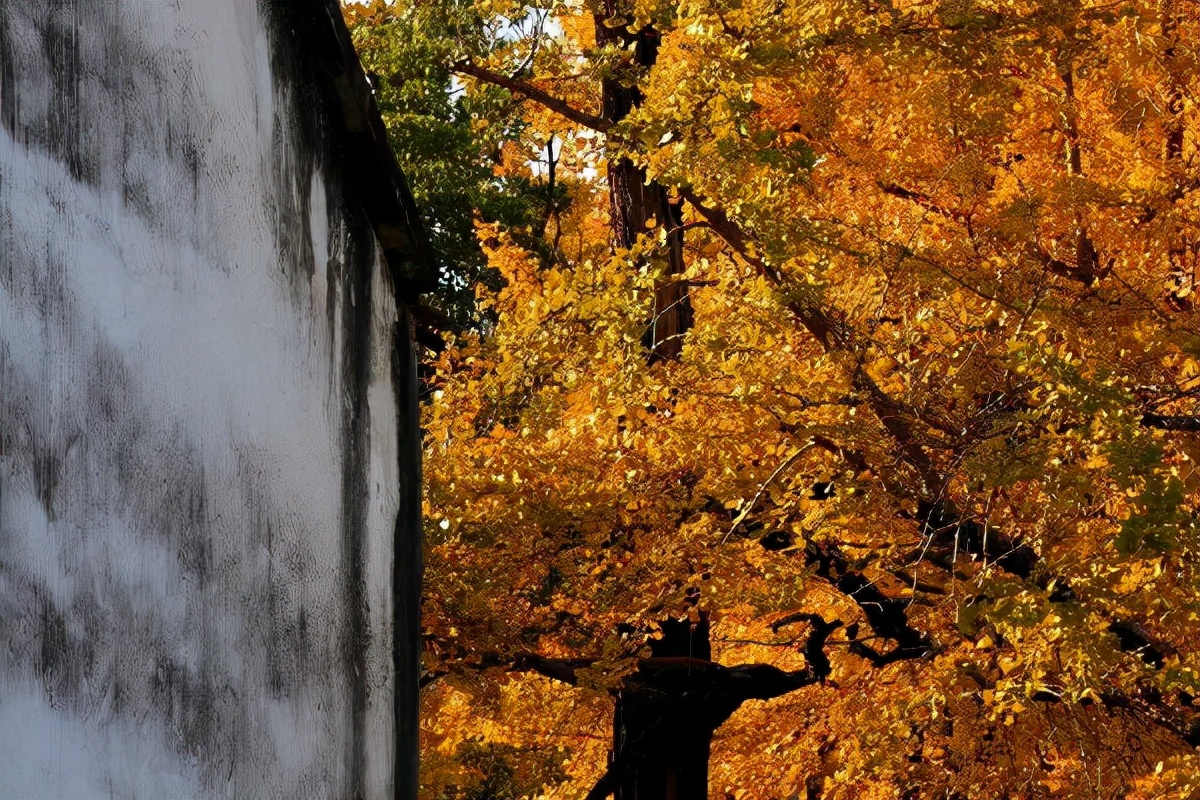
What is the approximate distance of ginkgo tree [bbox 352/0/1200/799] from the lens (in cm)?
879

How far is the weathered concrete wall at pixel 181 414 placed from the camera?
423cm

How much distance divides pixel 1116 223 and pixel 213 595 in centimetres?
775

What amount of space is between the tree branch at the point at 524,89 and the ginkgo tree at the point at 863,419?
5 centimetres

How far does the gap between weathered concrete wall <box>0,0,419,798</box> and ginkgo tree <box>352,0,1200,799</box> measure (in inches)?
116

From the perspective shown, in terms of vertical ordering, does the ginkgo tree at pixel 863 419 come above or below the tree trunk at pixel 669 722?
above

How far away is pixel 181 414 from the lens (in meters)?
5.00

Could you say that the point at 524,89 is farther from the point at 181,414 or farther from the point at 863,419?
the point at 181,414

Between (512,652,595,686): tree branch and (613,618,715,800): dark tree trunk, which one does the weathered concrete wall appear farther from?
(613,618,715,800): dark tree trunk

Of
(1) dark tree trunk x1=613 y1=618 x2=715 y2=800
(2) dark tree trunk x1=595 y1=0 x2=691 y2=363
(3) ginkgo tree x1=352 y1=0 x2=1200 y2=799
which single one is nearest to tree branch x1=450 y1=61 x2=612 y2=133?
(3) ginkgo tree x1=352 y1=0 x2=1200 y2=799

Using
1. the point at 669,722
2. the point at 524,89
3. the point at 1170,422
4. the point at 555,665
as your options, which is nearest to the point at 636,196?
the point at 524,89

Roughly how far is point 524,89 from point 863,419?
566 cm

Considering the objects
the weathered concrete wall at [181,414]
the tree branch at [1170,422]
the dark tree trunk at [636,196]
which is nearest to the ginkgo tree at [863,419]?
the tree branch at [1170,422]

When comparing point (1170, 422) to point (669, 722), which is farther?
point (669, 722)

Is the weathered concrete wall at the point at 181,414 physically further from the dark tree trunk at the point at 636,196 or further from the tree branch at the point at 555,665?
the dark tree trunk at the point at 636,196
